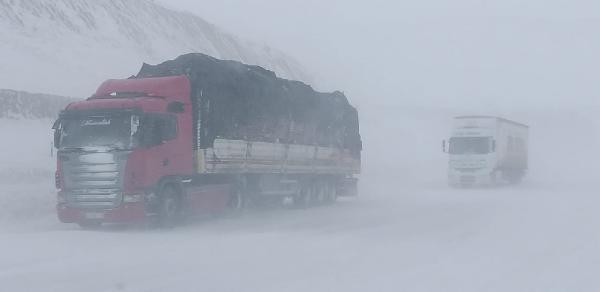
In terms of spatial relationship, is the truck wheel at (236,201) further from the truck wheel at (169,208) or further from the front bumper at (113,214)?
the front bumper at (113,214)

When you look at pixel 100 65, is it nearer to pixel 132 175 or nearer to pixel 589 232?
pixel 132 175

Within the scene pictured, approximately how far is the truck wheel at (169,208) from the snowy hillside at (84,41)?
13.1 meters

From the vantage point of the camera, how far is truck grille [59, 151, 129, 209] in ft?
53.7

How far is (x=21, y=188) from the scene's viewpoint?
2167 centimetres

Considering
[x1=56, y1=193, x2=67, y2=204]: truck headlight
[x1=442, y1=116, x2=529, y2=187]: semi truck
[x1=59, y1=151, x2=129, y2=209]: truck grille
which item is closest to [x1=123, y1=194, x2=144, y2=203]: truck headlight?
[x1=59, y1=151, x2=129, y2=209]: truck grille

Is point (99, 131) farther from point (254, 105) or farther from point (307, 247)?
point (254, 105)

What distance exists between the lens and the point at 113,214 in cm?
1642

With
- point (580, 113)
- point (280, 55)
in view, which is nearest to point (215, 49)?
point (280, 55)

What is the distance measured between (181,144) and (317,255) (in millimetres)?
6252

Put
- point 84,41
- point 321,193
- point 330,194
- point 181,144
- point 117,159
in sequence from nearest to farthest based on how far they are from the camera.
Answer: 1. point 117,159
2. point 181,144
3. point 321,193
4. point 330,194
5. point 84,41

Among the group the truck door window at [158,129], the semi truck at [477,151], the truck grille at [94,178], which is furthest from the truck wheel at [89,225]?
the semi truck at [477,151]

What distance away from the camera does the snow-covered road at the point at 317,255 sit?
33.2 feet

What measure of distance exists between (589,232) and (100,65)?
2569cm

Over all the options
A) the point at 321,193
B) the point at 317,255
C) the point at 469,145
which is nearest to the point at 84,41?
the point at 321,193
